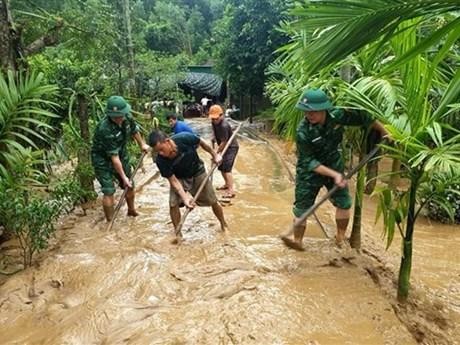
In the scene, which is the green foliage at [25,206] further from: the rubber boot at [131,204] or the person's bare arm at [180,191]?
the rubber boot at [131,204]

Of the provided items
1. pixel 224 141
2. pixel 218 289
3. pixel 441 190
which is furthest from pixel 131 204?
pixel 441 190

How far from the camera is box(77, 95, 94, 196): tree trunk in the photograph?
6.38m

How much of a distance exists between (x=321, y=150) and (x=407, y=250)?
131 cm

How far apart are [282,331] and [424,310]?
4.10 feet

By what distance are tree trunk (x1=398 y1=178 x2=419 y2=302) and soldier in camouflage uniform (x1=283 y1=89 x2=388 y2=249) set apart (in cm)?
87

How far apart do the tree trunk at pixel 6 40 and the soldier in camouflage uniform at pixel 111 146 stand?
114 cm

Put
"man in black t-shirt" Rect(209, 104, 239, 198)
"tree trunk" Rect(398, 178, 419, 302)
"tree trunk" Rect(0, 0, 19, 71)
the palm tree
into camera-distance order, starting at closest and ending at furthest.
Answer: the palm tree
"tree trunk" Rect(398, 178, 419, 302)
"tree trunk" Rect(0, 0, 19, 71)
"man in black t-shirt" Rect(209, 104, 239, 198)

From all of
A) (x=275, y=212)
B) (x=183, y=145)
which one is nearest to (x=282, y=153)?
(x=275, y=212)

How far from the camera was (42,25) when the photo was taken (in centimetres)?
786

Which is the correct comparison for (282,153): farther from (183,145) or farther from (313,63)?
(313,63)

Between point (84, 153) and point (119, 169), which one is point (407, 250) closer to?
point (119, 169)

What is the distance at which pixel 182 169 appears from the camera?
517 centimetres

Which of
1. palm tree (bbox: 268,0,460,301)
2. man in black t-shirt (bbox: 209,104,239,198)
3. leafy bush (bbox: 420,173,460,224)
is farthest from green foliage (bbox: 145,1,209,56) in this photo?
leafy bush (bbox: 420,173,460,224)

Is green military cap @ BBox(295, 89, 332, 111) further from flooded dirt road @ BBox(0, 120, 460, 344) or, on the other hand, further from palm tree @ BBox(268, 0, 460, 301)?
flooded dirt road @ BBox(0, 120, 460, 344)
